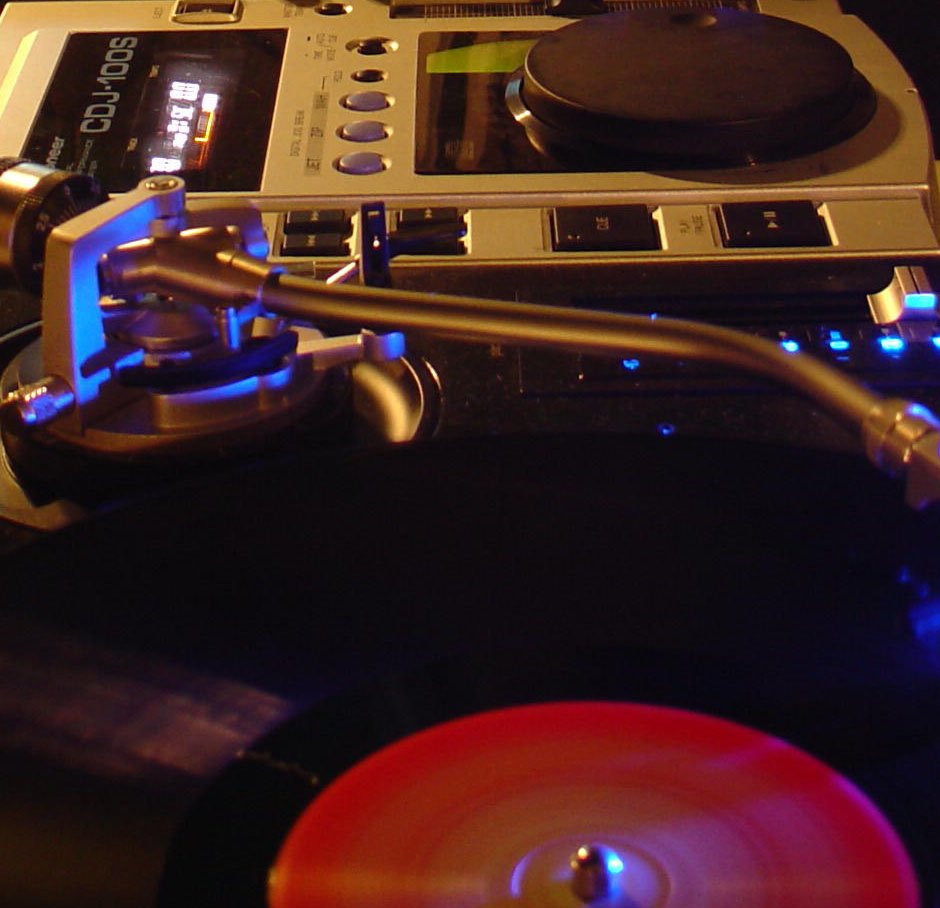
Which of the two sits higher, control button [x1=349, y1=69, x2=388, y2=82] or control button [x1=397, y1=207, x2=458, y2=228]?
control button [x1=349, y1=69, x2=388, y2=82]

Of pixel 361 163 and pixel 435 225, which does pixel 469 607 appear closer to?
pixel 435 225

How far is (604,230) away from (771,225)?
12 cm

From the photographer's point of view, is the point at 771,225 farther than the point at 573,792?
Yes

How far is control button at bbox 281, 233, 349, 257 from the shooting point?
1044 mm

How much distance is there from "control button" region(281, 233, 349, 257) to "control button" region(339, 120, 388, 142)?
169mm

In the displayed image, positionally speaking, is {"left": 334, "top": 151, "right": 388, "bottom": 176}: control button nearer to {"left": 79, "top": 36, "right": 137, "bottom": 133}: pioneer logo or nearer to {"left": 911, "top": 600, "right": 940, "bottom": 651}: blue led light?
{"left": 79, "top": 36, "right": 137, "bottom": 133}: pioneer logo

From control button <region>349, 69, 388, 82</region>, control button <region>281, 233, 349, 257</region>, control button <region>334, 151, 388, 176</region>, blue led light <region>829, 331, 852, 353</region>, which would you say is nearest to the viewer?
blue led light <region>829, 331, 852, 353</region>

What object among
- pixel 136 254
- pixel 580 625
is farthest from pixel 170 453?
pixel 580 625

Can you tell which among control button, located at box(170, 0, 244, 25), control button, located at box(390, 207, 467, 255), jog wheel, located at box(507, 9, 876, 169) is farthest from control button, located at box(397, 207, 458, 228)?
control button, located at box(170, 0, 244, 25)

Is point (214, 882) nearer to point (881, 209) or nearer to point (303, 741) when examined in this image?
point (303, 741)

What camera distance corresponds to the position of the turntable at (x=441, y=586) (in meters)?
0.65

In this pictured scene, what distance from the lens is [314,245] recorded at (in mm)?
→ 1048

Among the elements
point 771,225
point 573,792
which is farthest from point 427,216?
point 573,792

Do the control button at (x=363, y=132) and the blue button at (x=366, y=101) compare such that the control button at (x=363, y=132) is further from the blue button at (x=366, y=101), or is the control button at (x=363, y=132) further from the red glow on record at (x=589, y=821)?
the red glow on record at (x=589, y=821)
